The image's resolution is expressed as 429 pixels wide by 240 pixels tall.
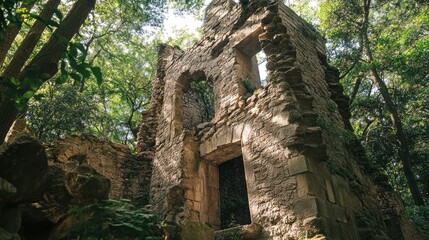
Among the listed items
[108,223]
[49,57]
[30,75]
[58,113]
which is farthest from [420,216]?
[58,113]

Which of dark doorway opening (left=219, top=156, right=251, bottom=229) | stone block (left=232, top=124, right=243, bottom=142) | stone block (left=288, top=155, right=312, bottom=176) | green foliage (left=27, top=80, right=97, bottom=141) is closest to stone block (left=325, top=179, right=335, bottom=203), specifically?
stone block (left=288, top=155, right=312, bottom=176)

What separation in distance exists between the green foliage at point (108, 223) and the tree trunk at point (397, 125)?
927 centimetres

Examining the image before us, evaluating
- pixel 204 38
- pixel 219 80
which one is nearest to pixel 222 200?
pixel 219 80

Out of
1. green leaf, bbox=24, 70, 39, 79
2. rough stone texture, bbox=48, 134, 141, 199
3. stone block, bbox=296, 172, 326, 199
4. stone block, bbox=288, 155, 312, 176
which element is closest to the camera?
green leaf, bbox=24, 70, 39, 79

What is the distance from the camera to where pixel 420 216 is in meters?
8.44

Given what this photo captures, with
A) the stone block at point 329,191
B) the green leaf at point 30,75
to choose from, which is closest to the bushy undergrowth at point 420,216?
the stone block at point 329,191

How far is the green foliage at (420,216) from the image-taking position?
8.22 m

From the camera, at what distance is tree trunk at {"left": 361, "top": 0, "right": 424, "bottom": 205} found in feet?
30.9

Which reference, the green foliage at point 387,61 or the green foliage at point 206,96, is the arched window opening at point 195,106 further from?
the green foliage at point 387,61

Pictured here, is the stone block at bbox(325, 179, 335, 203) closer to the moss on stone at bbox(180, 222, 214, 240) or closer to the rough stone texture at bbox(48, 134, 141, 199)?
the moss on stone at bbox(180, 222, 214, 240)

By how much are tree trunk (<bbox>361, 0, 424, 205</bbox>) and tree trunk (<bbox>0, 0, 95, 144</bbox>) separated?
368 inches

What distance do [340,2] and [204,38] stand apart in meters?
5.98

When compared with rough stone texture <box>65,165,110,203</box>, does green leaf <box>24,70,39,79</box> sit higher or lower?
higher

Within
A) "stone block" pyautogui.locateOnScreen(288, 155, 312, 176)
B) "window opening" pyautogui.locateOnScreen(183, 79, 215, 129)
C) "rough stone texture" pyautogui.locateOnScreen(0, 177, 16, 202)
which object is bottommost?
"rough stone texture" pyautogui.locateOnScreen(0, 177, 16, 202)
